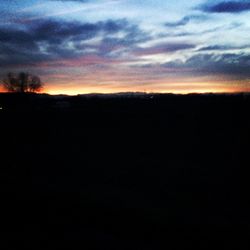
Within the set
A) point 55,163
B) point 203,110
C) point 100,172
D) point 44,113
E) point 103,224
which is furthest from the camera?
point 44,113

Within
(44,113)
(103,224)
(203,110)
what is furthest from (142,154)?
(44,113)

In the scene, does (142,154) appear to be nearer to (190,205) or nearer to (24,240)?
(190,205)

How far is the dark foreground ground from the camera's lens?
10.4 meters

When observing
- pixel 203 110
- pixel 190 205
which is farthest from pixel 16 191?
pixel 203 110

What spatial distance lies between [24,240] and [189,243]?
4.78m

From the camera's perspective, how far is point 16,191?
14062 millimetres

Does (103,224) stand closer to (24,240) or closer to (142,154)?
(24,240)

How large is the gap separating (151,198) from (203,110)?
784 inches

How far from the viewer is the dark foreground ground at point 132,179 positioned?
10.4m

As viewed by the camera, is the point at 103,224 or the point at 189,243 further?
the point at 103,224

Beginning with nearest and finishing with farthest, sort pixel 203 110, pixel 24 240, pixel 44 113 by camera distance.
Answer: pixel 24 240 → pixel 203 110 → pixel 44 113

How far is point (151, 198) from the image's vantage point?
1439 centimetres

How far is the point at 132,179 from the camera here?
1789cm

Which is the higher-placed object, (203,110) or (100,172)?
(203,110)
